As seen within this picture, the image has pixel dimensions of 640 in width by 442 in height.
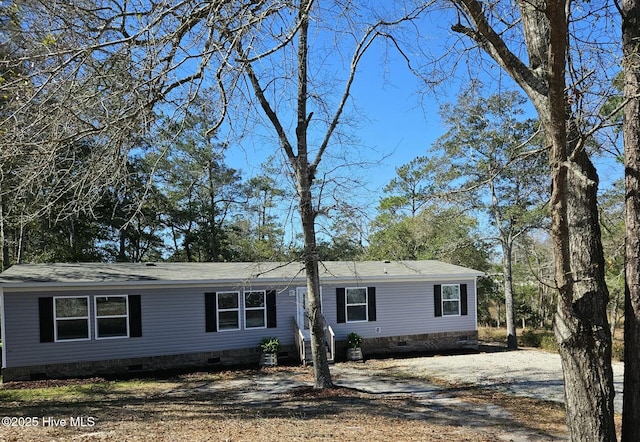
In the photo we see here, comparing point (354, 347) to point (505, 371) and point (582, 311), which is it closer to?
point (505, 371)

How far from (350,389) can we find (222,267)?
7385mm

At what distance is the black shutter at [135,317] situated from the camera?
12.6m

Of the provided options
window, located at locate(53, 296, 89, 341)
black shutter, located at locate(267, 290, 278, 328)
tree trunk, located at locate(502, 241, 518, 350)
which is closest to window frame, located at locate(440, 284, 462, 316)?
tree trunk, located at locate(502, 241, 518, 350)

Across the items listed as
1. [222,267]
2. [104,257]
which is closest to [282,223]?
[222,267]

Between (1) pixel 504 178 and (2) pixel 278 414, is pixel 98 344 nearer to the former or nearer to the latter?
(2) pixel 278 414

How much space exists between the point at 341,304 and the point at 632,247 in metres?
11.6

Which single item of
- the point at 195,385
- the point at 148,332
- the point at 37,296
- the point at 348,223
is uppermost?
→ the point at 348,223

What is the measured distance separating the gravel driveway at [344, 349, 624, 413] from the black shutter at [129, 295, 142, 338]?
7064mm

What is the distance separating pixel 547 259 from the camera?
16.2 meters

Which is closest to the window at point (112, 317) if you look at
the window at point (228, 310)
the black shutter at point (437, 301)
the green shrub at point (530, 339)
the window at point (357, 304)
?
the window at point (228, 310)

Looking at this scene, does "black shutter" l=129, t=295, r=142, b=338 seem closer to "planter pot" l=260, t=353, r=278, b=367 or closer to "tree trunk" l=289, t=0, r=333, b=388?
"planter pot" l=260, t=353, r=278, b=367

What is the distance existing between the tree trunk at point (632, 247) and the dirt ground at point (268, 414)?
2611 mm

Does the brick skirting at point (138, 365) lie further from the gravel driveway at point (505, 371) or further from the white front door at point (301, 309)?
the gravel driveway at point (505, 371)

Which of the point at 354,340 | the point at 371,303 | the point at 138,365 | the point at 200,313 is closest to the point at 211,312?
the point at 200,313
